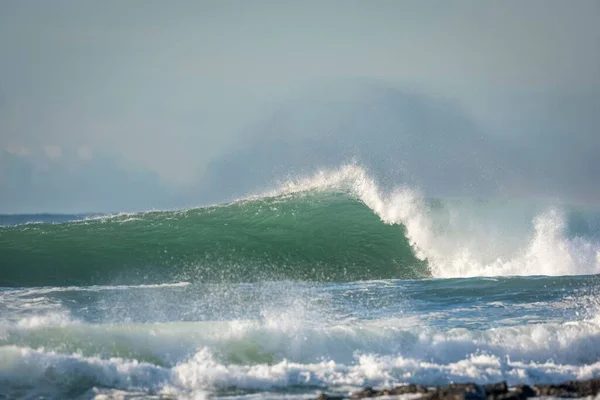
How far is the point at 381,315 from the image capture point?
12539 mm

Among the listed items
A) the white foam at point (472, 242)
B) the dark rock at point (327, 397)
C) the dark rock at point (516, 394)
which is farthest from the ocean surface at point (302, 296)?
the dark rock at point (516, 394)

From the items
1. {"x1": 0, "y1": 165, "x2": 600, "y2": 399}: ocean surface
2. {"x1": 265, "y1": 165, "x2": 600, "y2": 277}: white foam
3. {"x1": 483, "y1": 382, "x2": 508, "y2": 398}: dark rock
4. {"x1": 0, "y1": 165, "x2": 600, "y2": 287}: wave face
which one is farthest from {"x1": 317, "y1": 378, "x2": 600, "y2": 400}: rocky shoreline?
{"x1": 265, "y1": 165, "x2": 600, "y2": 277}: white foam

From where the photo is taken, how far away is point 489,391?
8.09 meters

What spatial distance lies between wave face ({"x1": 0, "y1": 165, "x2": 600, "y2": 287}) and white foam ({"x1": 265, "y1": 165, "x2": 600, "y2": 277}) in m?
0.03

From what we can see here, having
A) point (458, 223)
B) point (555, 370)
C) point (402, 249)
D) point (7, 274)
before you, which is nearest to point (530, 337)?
point (555, 370)

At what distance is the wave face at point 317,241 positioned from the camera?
18422 mm

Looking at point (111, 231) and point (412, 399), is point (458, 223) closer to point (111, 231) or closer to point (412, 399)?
point (111, 231)

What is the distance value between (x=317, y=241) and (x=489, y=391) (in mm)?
12336

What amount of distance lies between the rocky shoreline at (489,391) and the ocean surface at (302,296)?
2.06 ft

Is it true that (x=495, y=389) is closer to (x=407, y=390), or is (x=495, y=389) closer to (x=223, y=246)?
(x=407, y=390)

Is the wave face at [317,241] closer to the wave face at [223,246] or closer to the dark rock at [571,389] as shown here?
the wave face at [223,246]

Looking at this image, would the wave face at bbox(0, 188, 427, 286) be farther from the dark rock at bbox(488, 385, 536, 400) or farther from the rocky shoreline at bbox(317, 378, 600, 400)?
the dark rock at bbox(488, 385, 536, 400)

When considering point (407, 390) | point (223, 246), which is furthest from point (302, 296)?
point (223, 246)

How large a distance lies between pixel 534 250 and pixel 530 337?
904 centimetres
